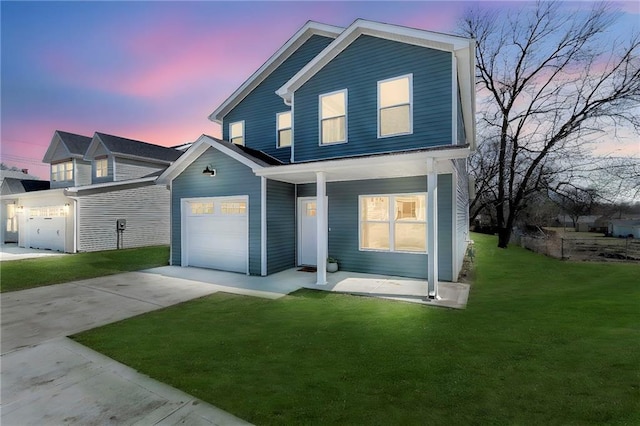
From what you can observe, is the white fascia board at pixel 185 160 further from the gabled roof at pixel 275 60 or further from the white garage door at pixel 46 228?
the white garage door at pixel 46 228

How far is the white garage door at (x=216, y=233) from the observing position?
934 centimetres

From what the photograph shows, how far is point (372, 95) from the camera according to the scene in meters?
8.59

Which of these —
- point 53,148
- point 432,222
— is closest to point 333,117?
point 432,222

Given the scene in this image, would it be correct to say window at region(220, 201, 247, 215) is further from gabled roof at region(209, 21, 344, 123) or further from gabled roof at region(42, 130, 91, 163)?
gabled roof at region(42, 130, 91, 163)

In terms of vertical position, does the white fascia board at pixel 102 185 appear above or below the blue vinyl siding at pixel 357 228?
above

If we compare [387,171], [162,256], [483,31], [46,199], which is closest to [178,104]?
[46,199]

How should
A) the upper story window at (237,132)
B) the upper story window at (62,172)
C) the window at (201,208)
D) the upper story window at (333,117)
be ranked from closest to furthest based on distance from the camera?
the upper story window at (333,117), the window at (201,208), the upper story window at (237,132), the upper story window at (62,172)

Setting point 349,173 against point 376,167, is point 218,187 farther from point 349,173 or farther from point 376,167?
point 376,167

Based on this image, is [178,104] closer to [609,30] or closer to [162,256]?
[162,256]

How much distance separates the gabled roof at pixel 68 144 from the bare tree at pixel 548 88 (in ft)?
93.8

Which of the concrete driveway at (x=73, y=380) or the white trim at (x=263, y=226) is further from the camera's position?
the white trim at (x=263, y=226)

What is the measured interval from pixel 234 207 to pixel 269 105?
4934mm

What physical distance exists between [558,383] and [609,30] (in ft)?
70.9

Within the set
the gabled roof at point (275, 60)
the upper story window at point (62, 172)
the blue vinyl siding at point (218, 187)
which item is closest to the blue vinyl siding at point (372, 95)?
the blue vinyl siding at point (218, 187)
